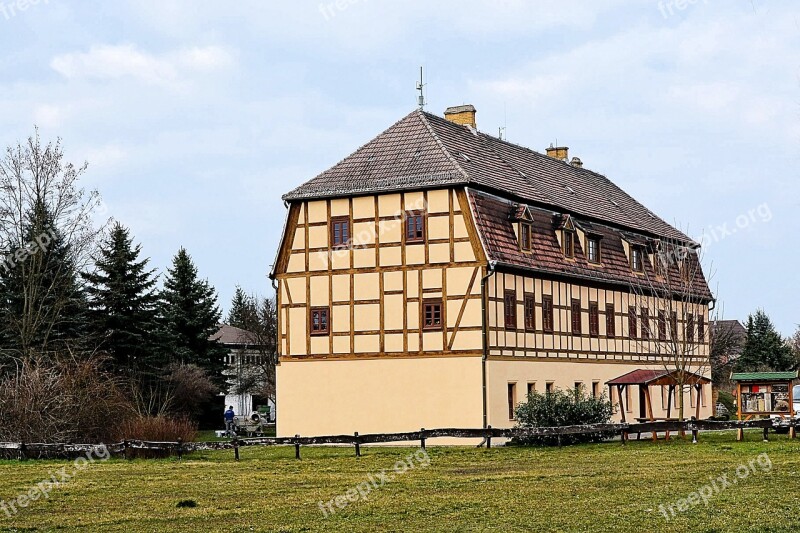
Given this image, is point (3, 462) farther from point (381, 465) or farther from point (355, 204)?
point (355, 204)

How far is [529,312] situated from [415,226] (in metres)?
5.25

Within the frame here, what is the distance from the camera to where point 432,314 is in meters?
40.8

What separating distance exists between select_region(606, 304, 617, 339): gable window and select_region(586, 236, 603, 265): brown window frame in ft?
6.59

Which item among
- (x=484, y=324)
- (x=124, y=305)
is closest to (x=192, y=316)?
(x=124, y=305)

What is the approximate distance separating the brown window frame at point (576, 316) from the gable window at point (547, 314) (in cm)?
181

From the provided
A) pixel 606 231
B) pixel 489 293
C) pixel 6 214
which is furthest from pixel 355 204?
pixel 6 214

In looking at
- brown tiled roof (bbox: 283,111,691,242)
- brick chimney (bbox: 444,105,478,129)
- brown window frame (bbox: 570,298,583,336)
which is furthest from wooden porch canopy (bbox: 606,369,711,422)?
brick chimney (bbox: 444,105,478,129)

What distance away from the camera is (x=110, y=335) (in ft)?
183

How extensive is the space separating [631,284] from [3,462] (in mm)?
27217

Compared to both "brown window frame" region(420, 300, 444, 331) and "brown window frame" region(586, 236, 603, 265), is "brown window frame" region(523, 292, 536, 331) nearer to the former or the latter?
"brown window frame" region(420, 300, 444, 331)

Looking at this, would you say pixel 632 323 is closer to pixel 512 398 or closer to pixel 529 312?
pixel 529 312

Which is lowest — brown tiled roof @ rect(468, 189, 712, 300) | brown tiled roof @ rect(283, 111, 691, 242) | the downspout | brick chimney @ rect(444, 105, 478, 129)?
the downspout

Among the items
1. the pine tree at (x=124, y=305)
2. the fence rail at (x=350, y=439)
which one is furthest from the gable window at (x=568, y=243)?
the pine tree at (x=124, y=305)

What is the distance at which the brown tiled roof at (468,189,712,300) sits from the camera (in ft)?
133
